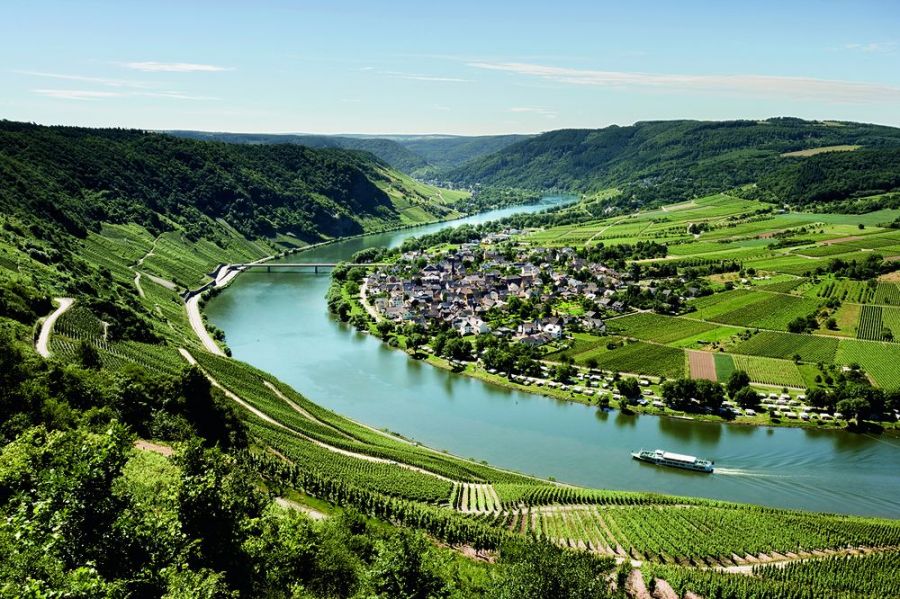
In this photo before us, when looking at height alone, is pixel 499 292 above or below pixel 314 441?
above

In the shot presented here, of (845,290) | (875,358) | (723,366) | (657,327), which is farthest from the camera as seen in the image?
(845,290)

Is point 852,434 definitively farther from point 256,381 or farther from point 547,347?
point 256,381

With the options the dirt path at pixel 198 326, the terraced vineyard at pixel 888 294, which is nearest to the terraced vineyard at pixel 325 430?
the dirt path at pixel 198 326

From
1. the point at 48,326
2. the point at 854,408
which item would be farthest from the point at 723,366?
the point at 48,326

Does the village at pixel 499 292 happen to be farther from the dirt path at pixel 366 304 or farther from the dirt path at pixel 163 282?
the dirt path at pixel 163 282

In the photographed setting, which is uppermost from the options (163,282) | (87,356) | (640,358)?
(87,356)

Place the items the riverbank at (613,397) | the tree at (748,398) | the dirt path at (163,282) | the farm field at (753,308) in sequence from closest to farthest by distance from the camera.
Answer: the riverbank at (613,397) → the tree at (748,398) → the farm field at (753,308) → the dirt path at (163,282)

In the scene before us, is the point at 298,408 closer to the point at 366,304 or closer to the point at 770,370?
the point at 366,304
